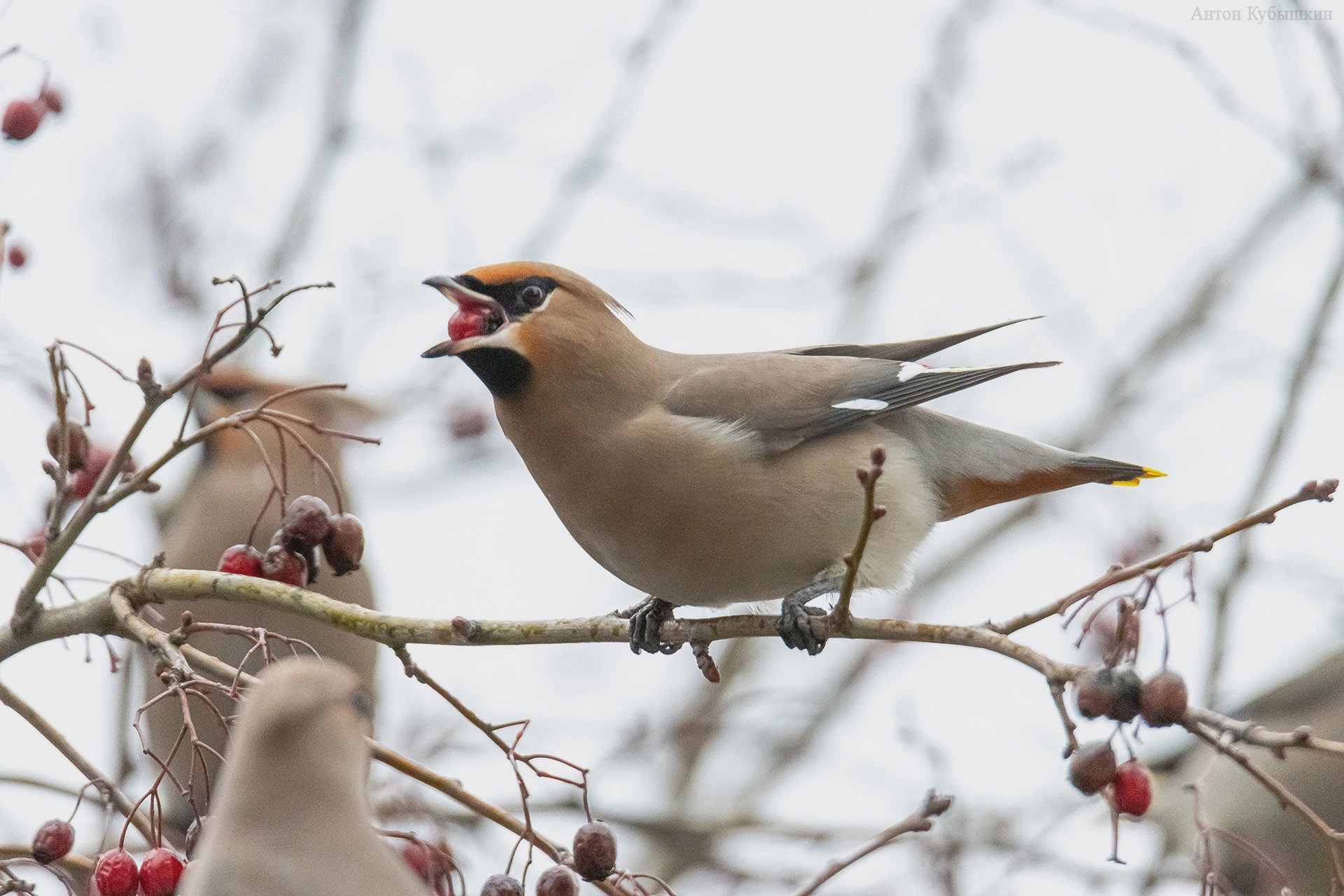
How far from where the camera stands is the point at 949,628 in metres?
2.56

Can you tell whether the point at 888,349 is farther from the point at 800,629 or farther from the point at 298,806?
the point at 298,806

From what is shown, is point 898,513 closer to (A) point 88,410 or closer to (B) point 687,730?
(A) point 88,410

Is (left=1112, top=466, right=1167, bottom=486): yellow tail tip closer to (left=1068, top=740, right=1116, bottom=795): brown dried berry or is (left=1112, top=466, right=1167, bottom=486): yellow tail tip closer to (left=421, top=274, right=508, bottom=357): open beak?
(left=1068, top=740, right=1116, bottom=795): brown dried berry

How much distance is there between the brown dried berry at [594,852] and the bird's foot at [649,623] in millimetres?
621

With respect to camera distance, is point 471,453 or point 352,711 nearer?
point 352,711

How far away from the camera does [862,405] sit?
395 cm

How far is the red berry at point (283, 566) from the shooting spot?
118 inches

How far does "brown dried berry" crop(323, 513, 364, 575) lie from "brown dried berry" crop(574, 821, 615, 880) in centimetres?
75

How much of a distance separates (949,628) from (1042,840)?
9.40 feet

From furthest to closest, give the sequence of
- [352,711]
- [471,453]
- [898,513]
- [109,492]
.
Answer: [471,453] → [898,513] → [109,492] → [352,711]

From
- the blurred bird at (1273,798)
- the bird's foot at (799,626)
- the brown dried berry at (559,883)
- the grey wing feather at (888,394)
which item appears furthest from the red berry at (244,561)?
the blurred bird at (1273,798)

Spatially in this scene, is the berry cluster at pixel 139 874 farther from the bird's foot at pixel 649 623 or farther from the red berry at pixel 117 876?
the bird's foot at pixel 649 623

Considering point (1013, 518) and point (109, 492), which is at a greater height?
point (1013, 518)

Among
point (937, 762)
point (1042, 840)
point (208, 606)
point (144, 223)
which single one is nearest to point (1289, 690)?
point (1042, 840)
